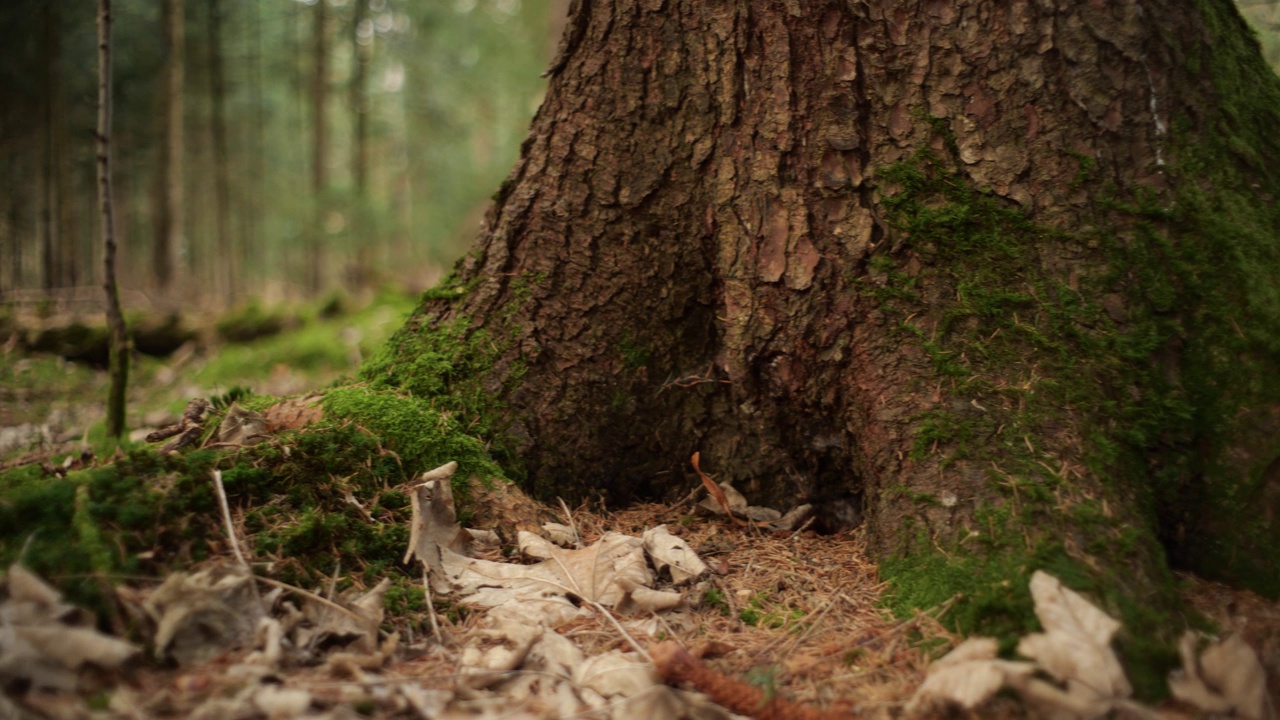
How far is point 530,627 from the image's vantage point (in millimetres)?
2072

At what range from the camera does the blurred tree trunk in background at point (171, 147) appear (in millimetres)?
12320

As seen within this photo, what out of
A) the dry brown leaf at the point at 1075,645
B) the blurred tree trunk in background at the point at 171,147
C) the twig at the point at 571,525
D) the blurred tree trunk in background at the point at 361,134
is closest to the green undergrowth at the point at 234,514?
the twig at the point at 571,525

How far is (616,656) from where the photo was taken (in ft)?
6.42

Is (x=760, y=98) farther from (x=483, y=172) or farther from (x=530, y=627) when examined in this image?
(x=483, y=172)

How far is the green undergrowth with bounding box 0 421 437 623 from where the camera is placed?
1841 millimetres

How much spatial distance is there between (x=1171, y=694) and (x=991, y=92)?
1.86 metres

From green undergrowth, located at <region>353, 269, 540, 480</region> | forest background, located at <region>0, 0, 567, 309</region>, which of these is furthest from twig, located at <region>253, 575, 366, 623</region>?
forest background, located at <region>0, 0, 567, 309</region>

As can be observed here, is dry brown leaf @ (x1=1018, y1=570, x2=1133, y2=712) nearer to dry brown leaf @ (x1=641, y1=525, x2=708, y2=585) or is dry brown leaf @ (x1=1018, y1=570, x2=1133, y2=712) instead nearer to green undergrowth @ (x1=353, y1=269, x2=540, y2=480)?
dry brown leaf @ (x1=641, y1=525, x2=708, y2=585)

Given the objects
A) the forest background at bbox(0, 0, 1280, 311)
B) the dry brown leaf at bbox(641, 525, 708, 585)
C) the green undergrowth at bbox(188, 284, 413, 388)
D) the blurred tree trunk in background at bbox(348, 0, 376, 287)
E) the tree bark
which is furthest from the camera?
the blurred tree trunk in background at bbox(348, 0, 376, 287)

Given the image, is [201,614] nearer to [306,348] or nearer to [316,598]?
[316,598]

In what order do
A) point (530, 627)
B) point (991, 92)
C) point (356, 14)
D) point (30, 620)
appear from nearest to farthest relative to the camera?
point (30, 620) → point (530, 627) → point (991, 92) → point (356, 14)

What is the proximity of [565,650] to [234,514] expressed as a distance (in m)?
1.08

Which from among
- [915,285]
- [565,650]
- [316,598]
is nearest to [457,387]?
[316,598]

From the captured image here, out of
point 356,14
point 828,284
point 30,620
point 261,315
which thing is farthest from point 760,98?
point 356,14
